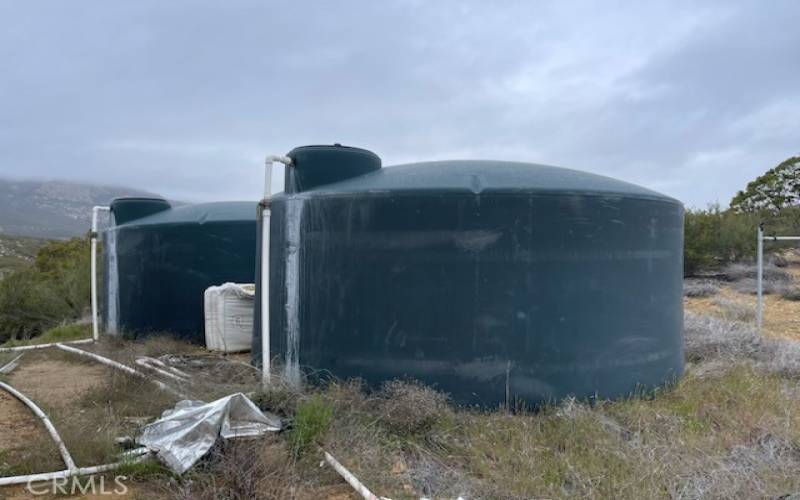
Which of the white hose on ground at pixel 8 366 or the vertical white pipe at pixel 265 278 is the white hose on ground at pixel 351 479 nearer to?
the vertical white pipe at pixel 265 278

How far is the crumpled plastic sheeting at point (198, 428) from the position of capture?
3988 mm

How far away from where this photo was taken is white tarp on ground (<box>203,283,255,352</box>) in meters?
8.54

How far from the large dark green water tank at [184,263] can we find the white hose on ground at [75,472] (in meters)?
5.63

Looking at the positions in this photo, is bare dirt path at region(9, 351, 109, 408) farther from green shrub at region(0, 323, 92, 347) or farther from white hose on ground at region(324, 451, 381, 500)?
white hose on ground at region(324, 451, 381, 500)

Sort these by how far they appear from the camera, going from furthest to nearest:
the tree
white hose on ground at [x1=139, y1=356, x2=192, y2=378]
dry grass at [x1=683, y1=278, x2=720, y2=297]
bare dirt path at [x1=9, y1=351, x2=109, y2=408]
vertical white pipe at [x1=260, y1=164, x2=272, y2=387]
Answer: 1. the tree
2. dry grass at [x1=683, y1=278, x2=720, y2=297]
3. white hose on ground at [x1=139, y1=356, x2=192, y2=378]
4. bare dirt path at [x1=9, y1=351, x2=109, y2=408]
5. vertical white pipe at [x1=260, y1=164, x2=272, y2=387]

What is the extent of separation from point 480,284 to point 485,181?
3.00 feet

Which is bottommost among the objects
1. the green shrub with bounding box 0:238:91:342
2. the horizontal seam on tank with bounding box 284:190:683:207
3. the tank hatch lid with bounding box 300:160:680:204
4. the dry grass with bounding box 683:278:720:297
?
the green shrub with bounding box 0:238:91:342

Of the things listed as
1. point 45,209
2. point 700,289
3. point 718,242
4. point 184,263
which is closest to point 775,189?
point 718,242

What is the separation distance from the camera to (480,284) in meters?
5.29

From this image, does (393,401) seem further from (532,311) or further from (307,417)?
(532,311)

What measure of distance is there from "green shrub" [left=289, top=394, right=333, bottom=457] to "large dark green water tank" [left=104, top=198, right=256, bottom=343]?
17.8ft

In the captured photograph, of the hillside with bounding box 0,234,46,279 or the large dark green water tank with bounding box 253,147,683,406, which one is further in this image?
the hillside with bounding box 0,234,46,279

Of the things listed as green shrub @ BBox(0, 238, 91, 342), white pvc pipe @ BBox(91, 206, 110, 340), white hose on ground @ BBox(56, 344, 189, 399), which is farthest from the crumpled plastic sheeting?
green shrub @ BBox(0, 238, 91, 342)

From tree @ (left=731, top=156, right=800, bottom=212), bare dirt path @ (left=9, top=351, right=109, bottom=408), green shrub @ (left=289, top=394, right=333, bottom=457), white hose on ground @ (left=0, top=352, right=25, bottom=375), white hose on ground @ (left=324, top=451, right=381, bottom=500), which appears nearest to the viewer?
white hose on ground @ (left=324, top=451, right=381, bottom=500)
